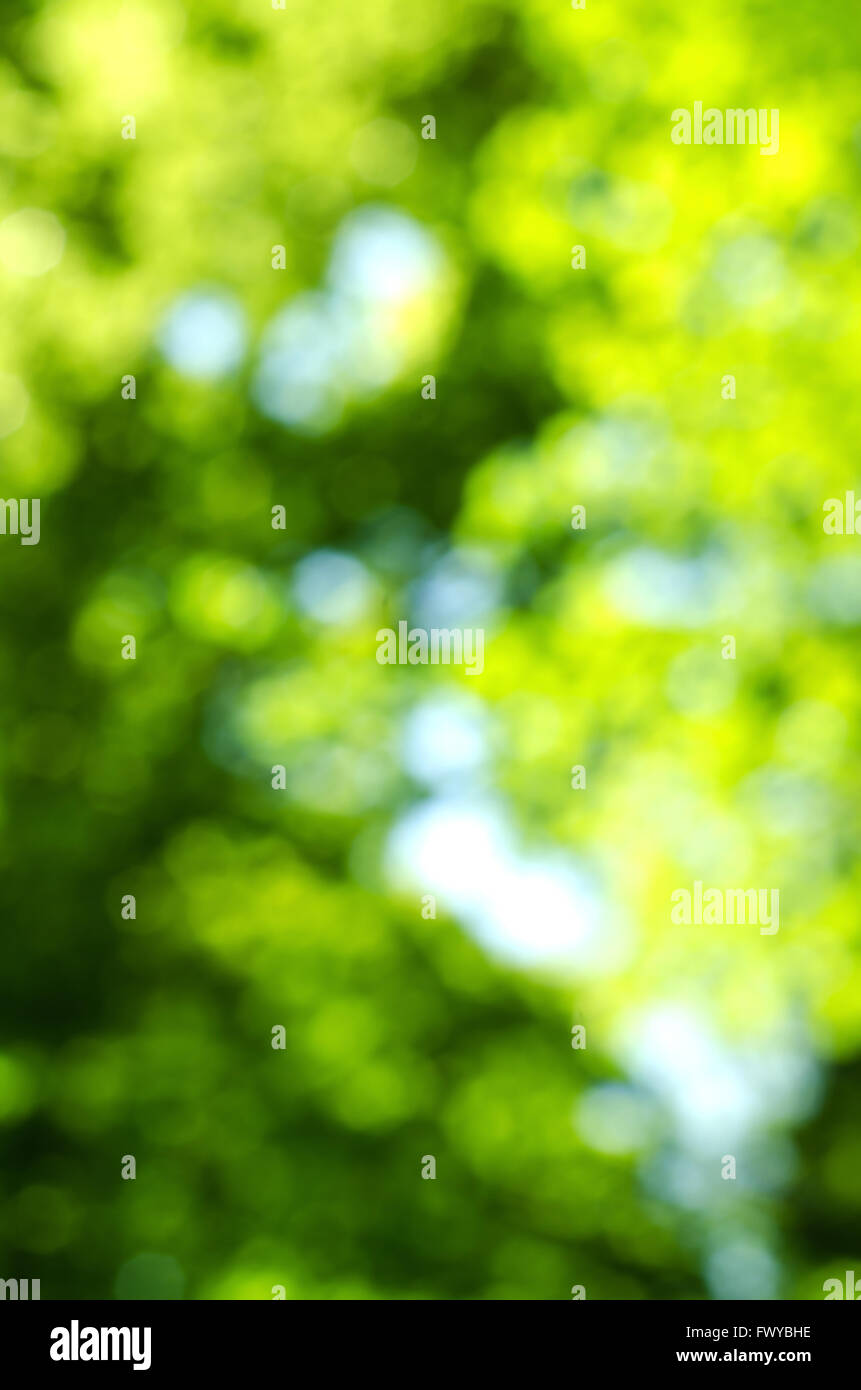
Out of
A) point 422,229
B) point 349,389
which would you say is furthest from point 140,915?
point 422,229

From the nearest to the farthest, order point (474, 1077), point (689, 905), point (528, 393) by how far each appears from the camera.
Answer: point (689, 905) → point (474, 1077) → point (528, 393)

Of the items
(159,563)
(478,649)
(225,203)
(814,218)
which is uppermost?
(225,203)

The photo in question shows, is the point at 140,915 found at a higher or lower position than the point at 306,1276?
higher

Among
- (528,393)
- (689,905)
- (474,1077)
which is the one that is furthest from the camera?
(528,393)

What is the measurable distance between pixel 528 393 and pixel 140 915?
1.45 metres

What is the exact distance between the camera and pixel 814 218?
101 inches

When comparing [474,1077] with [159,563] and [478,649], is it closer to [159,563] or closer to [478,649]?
[478,649]

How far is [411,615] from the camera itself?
272 centimetres

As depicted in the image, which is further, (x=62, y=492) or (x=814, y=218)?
(x=62, y=492)

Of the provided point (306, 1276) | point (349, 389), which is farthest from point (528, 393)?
point (306, 1276)

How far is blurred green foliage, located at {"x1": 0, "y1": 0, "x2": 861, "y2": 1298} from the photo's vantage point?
2.54 metres

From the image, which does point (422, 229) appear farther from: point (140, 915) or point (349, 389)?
point (140, 915)

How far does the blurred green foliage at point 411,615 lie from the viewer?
8.35 ft

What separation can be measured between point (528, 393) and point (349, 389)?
1.34 feet
